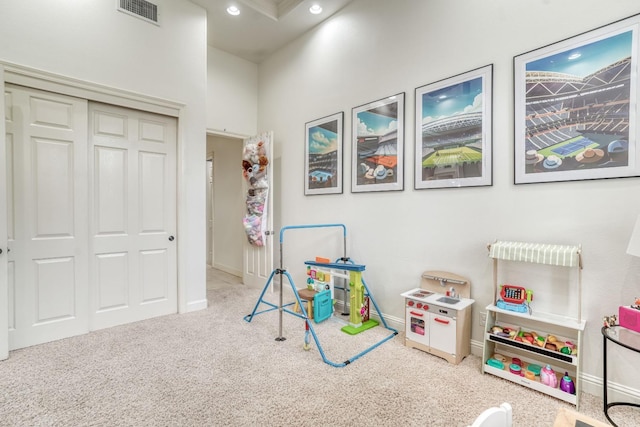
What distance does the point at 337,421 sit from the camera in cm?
181

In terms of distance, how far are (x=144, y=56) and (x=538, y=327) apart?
455 cm

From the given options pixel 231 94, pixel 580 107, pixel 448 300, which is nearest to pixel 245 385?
pixel 448 300

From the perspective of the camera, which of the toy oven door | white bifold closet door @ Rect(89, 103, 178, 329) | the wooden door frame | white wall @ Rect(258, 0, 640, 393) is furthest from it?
white bifold closet door @ Rect(89, 103, 178, 329)

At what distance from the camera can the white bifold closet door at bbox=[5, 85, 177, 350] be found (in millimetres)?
2713

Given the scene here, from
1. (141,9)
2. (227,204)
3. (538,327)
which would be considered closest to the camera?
(538,327)

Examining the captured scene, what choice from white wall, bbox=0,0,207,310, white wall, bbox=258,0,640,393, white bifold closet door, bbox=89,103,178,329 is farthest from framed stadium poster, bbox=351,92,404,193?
white bifold closet door, bbox=89,103,178,329

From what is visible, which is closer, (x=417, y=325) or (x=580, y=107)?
(x=580, y=107)

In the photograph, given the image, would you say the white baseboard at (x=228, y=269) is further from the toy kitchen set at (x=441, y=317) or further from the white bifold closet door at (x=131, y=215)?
the toy kitchen set at (x=441, y=317)

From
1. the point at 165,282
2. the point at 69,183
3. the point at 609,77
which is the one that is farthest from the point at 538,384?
the point at 69,183

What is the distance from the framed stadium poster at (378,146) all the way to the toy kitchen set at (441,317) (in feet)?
3.40

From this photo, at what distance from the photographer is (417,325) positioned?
2721 mm

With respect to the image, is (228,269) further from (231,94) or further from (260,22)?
(260,22)

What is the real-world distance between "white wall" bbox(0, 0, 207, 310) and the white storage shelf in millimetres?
3180

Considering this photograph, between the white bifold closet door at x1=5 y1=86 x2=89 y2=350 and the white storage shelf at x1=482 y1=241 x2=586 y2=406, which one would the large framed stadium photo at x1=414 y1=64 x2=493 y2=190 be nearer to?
the white storage shelf at x1=482 y1=241 x2=586 y2=406
